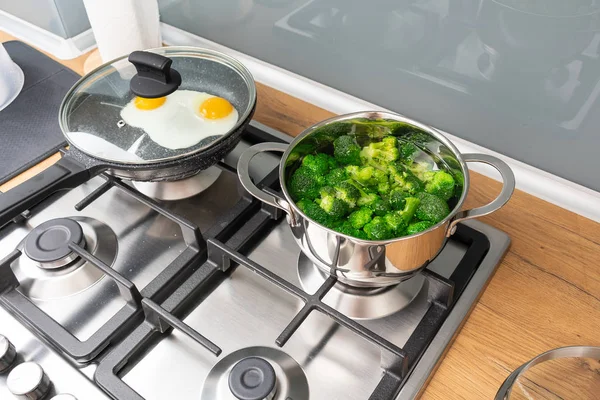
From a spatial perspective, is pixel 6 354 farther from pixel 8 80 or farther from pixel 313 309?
pixel 8 80

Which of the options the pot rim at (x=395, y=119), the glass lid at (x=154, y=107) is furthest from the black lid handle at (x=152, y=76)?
the pot rim at (x=395, y=119)

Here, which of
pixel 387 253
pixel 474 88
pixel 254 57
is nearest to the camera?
pixel 387 253

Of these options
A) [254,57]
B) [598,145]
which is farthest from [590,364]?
[254,57]

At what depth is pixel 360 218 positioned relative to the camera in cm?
75

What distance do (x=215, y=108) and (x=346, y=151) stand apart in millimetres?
241

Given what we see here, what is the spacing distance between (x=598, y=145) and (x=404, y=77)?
13.3 inches

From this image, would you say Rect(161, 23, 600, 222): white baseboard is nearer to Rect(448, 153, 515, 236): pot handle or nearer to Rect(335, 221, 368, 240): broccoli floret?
Rect(448, 153, 515, 236): pot handle

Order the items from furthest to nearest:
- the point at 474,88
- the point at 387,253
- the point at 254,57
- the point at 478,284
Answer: the point at 254,57
the point at 474,88
the point at 478,284
the point at 387,253

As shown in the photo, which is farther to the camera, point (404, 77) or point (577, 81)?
point (404, 77)

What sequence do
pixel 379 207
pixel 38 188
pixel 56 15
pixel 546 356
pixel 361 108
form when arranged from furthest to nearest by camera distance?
pixel 56 15
pixel 361 108
pixel 38 188
pixel 379 207
pixel 546 356

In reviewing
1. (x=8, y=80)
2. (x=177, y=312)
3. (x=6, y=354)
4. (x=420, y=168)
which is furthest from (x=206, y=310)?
(x=8, y=80)

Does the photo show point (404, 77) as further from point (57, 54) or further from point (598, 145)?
point (57, 54)

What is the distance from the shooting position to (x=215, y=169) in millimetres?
1021

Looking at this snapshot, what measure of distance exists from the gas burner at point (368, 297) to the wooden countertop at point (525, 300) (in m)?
0.09
